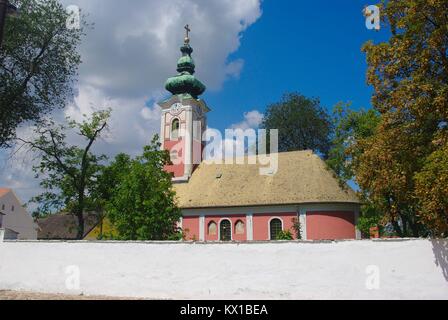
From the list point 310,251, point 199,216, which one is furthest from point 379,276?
point 199,216

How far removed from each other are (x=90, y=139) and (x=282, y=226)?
1375 cm

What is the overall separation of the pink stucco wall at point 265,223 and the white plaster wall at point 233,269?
16.0 meters

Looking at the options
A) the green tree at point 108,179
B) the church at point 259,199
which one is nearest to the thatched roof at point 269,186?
the church at point 259,199

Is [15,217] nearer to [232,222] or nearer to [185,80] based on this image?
[185,80]

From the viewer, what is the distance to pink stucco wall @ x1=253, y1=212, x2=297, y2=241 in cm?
2709

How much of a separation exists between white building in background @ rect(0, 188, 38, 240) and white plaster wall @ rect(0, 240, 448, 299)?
1533 inches

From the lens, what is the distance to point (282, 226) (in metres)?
27.4

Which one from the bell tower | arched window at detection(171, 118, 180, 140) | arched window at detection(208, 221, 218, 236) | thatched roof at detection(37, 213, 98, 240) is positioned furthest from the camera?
thatched roof at detection(37, 213, 98, 240)

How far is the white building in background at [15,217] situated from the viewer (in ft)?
159

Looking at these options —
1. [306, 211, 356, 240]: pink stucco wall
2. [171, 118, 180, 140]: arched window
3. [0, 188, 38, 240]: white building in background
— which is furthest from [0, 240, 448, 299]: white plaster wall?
[0, 188, 38, 240]: white building in background

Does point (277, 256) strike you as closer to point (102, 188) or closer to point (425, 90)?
point (425, 90)

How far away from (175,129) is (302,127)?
1339 centimetres
